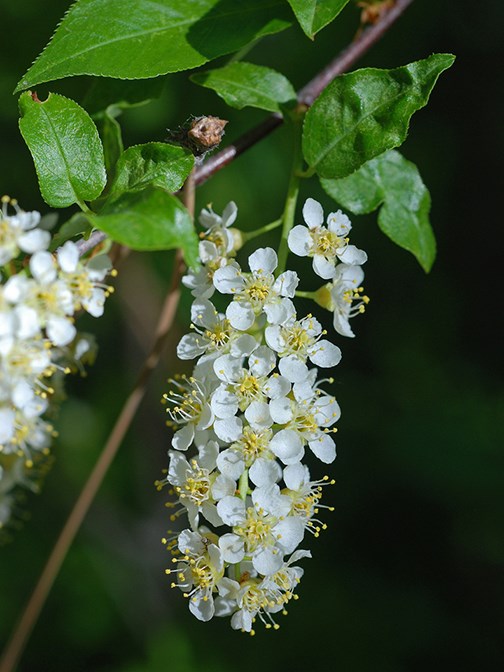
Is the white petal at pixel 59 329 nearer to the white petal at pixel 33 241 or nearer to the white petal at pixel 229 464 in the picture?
the white petal at pixel 33 241

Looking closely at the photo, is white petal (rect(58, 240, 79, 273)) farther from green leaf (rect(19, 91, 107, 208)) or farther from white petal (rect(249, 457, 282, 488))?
white petal (rect(249, 457, 282, 488))

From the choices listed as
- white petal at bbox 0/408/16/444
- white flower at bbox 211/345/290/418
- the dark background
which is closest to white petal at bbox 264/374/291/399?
white flower at bbox 211/345/290/418

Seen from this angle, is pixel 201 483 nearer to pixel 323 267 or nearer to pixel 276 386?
pixel 276 386

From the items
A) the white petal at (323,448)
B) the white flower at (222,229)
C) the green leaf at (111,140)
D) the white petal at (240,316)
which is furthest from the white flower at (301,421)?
the green leaf at (111,140)

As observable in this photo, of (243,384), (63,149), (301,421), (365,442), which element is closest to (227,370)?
(243,384)

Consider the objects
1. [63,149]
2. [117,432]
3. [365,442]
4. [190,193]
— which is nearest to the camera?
[63,149]

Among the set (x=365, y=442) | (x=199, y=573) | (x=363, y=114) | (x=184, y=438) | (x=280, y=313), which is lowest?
(x=365, y=442)
